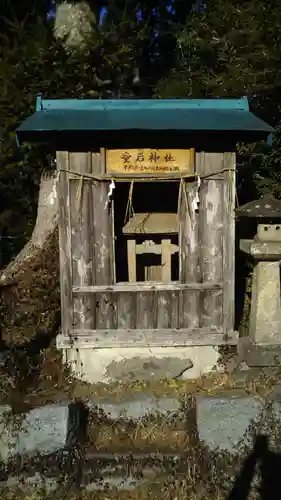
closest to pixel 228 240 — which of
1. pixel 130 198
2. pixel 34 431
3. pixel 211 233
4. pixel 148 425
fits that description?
pixel 211 233

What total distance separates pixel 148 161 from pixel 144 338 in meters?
2.16

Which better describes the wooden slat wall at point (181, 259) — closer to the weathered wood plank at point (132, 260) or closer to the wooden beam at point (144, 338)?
the wooden beam at point (144, 338)

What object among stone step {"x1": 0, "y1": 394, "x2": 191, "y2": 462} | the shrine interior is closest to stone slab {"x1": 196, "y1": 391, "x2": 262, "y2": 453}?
stone step {"x1": 0, "y1": 394, "x2": 191, "y2": 462}

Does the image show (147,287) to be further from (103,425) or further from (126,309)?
(103,425)

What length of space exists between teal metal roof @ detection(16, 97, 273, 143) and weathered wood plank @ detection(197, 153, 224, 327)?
437 mm

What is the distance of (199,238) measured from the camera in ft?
18.7

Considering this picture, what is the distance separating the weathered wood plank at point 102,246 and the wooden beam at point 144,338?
0.15m

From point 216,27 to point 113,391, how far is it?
701cm

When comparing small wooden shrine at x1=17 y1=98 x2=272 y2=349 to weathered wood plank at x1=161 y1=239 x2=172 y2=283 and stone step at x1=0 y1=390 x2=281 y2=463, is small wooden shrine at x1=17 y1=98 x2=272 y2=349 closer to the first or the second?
weathered wood plank at x1=161 y1=239 x2=172 y2=283

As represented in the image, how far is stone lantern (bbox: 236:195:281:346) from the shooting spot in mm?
5598

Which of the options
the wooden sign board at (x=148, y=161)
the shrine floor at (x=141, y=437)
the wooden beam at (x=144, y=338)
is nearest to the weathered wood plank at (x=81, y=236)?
the wooden beam at (x=144, y=338)

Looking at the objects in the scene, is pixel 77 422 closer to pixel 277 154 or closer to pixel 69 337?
pixel 69 337

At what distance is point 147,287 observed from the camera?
5797 millimetres

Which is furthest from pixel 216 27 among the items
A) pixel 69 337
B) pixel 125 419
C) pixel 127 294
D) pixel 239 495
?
pixel 239 495
